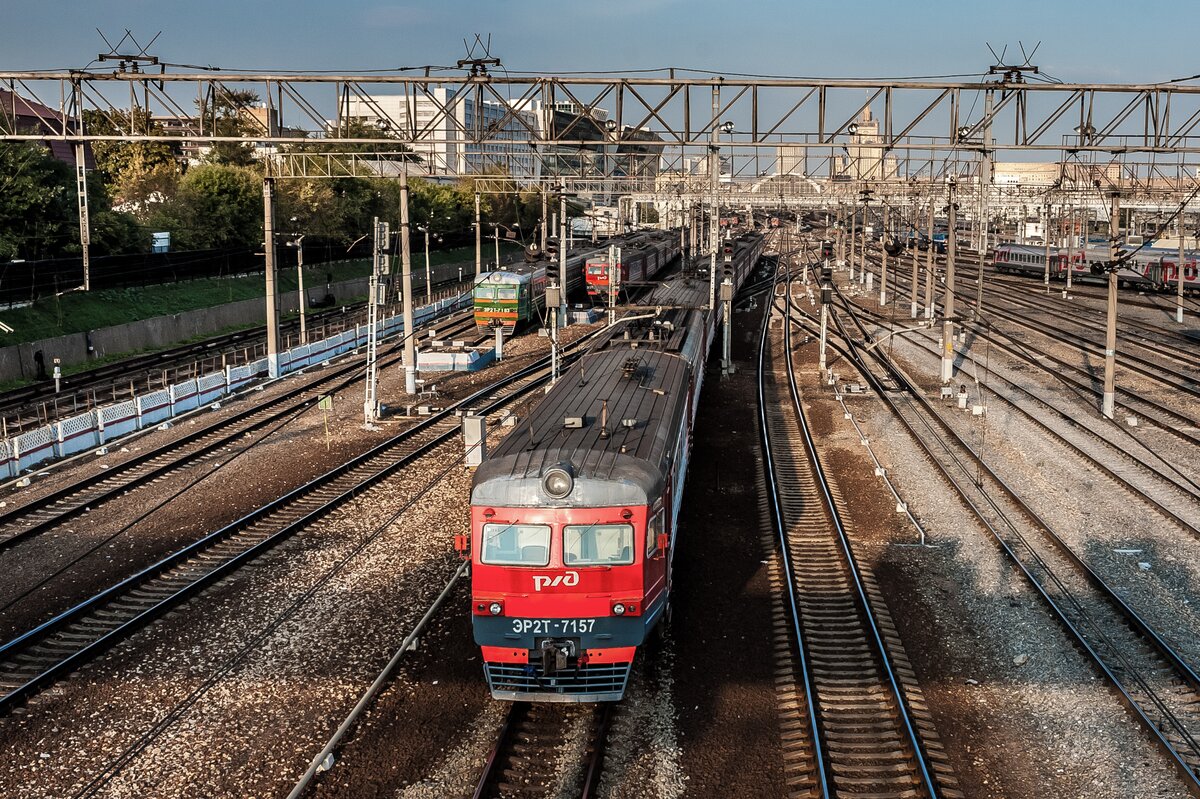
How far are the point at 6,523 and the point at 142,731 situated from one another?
9301mm

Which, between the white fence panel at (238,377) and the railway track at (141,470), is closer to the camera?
the railway track at (141,470)

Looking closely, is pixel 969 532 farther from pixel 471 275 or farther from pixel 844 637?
→ pixel 471 275

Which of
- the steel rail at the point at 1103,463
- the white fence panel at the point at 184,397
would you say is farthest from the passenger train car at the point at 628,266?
the white fence panel at the point at 184,397

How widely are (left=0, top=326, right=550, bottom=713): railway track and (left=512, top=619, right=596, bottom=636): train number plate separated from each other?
230 inches

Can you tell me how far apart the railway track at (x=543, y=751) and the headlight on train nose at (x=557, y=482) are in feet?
7.98

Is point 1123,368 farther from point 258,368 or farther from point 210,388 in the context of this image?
point 210,388

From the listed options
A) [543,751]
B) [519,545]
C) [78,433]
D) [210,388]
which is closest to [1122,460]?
[519,545]

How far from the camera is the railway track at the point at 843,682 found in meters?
10.4

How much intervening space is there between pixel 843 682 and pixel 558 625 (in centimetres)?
370

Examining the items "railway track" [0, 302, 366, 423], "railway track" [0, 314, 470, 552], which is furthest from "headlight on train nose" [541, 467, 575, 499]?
"railway track" [0, 302, 366, 423]

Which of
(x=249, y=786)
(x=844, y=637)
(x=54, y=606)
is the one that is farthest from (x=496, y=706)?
(x=54, y=606)

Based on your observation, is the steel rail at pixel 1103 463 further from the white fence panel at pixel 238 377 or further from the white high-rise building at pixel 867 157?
the white fence panel at pixel 238 377

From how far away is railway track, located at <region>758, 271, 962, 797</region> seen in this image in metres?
10.4

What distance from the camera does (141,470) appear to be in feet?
74.3
